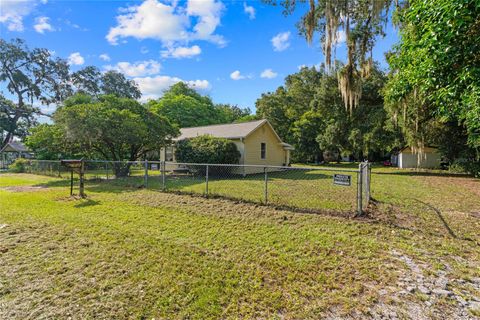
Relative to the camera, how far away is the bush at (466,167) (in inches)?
568

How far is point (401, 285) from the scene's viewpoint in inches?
114

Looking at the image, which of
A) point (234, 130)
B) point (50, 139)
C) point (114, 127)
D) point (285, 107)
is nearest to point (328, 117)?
point (285, 107)

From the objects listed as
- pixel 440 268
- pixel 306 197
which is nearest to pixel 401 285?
pixel 440 268

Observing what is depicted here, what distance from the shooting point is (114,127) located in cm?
1249

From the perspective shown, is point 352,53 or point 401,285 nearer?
point 401,285

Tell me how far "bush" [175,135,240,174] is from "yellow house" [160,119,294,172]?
2.32ft

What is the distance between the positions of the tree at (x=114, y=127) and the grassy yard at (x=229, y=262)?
6.49 metres

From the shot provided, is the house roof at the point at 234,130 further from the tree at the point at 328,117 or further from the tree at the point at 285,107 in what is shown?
the tree at the point at 285,107

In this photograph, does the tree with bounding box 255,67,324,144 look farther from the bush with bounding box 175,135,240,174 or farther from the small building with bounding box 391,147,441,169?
the bush with bounding box 175,135,240,174

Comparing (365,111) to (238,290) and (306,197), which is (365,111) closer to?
(306,197)

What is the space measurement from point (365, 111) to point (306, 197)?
49.6 ft

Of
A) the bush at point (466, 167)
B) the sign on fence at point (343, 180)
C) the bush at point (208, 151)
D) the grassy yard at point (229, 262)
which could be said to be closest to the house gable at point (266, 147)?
the bush at point (208, 151)

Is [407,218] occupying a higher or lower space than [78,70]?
lower

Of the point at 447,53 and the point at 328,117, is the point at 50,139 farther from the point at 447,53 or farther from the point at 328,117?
the point at 328,117
